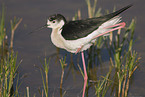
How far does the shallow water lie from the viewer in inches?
167

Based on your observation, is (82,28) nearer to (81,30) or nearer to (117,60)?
(81,30)

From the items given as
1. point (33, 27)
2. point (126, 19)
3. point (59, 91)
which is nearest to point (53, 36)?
point (59, 91)

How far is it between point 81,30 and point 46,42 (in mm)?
1485

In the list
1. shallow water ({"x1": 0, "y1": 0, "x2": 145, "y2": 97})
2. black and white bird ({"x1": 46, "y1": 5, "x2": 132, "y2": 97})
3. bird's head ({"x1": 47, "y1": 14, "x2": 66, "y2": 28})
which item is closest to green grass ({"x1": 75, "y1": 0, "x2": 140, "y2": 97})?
shallow water ({"x1": 0, "y1": 0, "x2": 145, "y2": 97})

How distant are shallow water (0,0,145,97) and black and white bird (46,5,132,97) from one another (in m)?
0.57

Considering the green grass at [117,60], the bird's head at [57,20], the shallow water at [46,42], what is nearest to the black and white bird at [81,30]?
the bird's head at [57,20]

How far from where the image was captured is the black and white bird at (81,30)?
4.05 m

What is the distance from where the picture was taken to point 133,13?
6.06 metres

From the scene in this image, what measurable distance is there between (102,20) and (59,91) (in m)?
1.10

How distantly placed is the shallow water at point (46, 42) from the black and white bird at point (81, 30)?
1.87 feet

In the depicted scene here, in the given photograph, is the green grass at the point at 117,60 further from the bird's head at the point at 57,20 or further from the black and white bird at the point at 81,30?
the bird's head at the point at 57,20

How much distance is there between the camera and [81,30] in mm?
4059

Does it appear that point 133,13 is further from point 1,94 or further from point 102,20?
point 1,94

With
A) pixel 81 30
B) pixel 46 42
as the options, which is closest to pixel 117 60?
pixel 81 30
